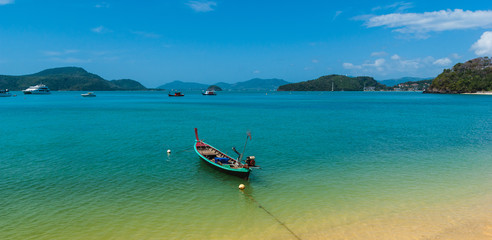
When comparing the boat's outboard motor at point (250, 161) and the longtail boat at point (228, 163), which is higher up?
the boat's outboard motor at point (250, 161)

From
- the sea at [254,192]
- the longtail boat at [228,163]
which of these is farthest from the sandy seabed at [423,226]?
the longtail boat at [228,163]

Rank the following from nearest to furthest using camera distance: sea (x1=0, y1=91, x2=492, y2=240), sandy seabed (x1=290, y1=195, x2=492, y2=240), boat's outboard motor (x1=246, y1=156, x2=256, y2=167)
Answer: sandy seabed (x1=290, y1=195, x2=492, y2=240) < sea (x1=0, y1=91, x2=492, y2=240) < boat's outboard motor (x1=246, y1=156, x2=256, y2=167)

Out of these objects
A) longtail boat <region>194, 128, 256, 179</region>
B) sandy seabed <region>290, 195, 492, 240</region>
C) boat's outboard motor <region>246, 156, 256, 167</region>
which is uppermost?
boat's outboard motor <region>246, 156, 256, 167</region>

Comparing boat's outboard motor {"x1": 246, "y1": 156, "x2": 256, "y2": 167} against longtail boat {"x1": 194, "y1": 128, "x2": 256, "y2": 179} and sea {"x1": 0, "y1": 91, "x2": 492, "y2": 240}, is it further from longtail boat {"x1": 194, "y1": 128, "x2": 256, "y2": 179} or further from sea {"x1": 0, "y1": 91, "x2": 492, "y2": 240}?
sea {"x1": 0, "y1": 91, "x2": 492, "y2": 240}

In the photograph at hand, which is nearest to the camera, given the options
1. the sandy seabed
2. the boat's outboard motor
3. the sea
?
the sandy seabed

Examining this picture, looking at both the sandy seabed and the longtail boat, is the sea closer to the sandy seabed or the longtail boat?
the sandy seabed

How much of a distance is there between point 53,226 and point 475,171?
104 feet

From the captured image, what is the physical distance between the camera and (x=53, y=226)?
1524cm

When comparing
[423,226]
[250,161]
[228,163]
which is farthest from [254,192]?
[423,226]

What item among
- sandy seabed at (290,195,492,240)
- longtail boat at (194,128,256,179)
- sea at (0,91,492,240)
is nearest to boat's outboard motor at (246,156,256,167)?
longtail boat at (194,128,256,179)

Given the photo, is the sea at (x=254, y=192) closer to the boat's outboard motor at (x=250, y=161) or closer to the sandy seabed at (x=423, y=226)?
the sandy seabed at (x=423, y=226)

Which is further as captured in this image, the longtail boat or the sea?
the longtail boat

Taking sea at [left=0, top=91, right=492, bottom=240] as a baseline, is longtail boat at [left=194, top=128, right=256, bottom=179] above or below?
above

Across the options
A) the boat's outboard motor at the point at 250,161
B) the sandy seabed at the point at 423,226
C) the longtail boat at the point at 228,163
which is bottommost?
the sandy seabed at the point at 423,226
